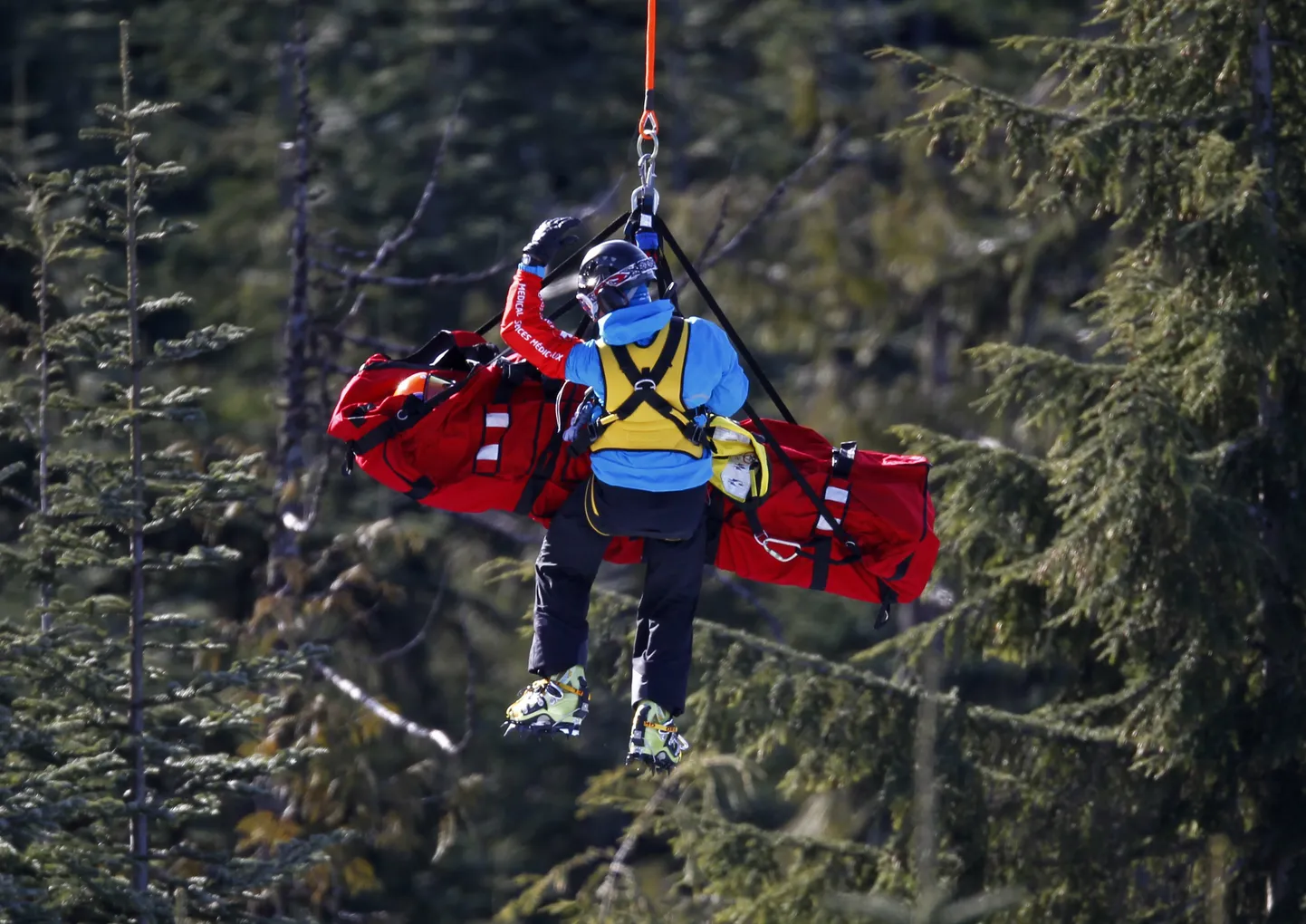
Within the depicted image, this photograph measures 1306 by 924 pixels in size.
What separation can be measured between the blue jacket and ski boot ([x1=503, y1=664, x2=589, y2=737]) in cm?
84

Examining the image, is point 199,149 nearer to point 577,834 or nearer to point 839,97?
point 839,97

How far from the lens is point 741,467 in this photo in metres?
7.65

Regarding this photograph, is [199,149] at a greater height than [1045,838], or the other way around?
[199,149]

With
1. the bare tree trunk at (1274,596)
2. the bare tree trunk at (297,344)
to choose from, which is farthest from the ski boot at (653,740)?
the bare tree trunk at (297,344)

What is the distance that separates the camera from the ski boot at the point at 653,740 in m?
7.35

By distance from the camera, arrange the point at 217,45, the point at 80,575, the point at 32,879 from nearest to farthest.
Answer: the point at 32,879 < the point at 80,575 < the point at 217,45

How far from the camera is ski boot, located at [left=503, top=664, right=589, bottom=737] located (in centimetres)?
738

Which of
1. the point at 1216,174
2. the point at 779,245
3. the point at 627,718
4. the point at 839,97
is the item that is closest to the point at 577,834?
the point at 627,718

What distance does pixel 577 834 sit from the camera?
23.1m

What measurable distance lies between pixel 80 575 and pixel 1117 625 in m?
8.40

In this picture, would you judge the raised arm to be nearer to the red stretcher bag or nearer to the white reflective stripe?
the red stretcher bag

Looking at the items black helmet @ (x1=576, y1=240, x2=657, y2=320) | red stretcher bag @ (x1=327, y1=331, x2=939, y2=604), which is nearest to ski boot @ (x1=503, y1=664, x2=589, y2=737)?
red stretcher bag @ (x1=327, y1=331, x2=939, y2=604)

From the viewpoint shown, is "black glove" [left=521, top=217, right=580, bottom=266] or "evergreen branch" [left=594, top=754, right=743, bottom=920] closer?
"black glove" [left=521, top=217, right=580, bottom=266]

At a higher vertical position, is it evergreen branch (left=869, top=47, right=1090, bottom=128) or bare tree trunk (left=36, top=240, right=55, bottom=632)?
evergreen branch (left=869, top=47, right=1090, bottom=128)
